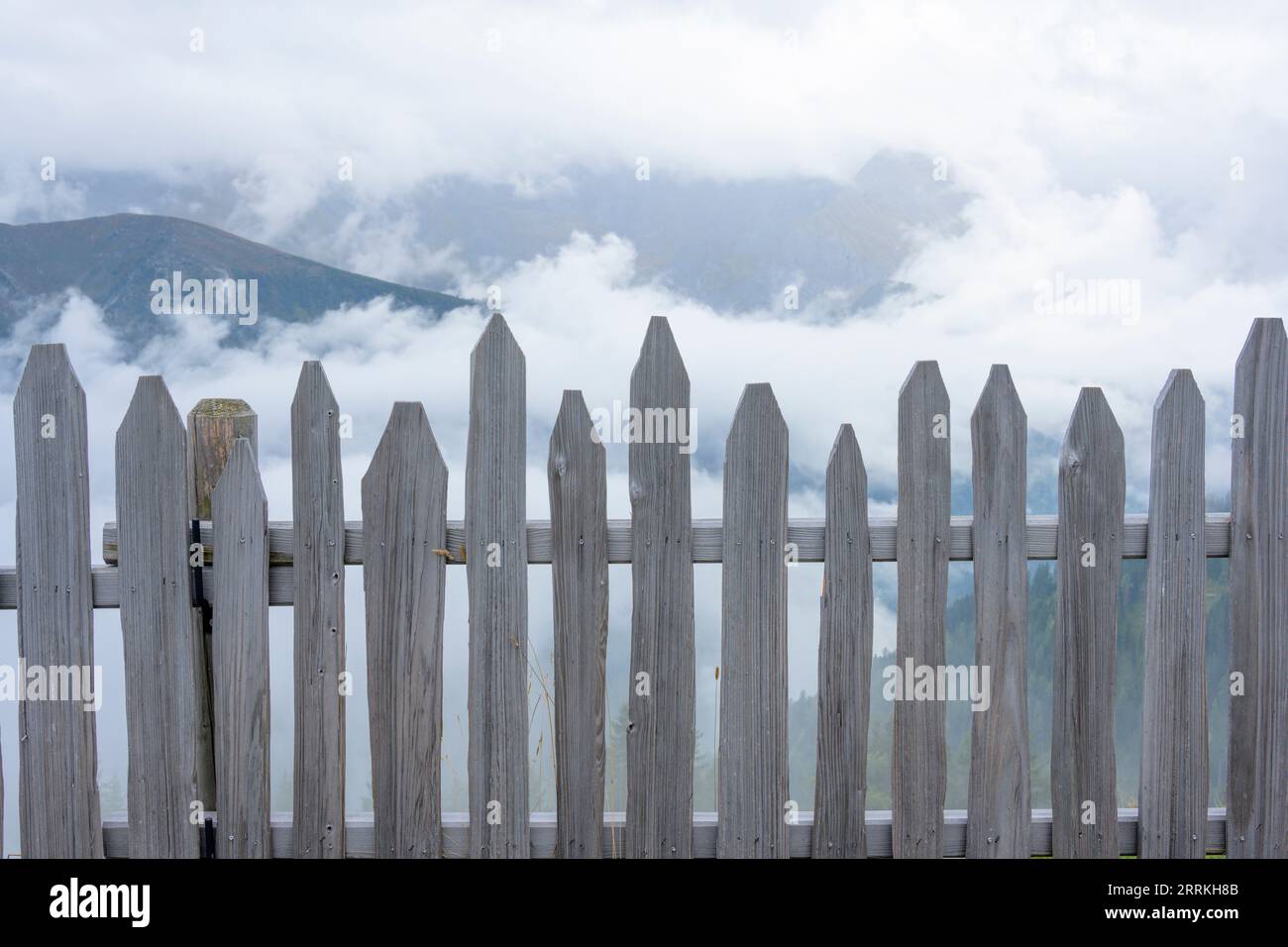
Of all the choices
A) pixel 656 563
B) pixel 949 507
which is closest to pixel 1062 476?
pixel 949 507

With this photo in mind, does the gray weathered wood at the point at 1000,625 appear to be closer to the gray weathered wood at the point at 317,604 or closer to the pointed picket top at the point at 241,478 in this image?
the gray weathered wood at the point at 317,604

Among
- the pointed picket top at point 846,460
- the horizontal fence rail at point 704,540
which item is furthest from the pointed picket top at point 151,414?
the pointed picket top at point 846,460

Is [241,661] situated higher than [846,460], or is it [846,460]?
[846,460]

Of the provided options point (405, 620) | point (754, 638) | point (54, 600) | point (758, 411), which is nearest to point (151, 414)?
point (54, 600)

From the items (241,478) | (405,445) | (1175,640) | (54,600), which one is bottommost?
(1175,640)

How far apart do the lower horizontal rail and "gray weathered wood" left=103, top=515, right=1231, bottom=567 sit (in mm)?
915

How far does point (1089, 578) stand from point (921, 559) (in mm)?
614

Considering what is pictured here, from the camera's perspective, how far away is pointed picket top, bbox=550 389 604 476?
3379 mm

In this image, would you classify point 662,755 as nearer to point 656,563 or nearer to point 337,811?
point 656,563

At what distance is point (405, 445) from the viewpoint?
3.41 metres

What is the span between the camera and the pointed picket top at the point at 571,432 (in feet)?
11.1

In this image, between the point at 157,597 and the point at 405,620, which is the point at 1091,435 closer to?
the point at 405,620

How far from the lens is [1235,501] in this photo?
3.71 m
